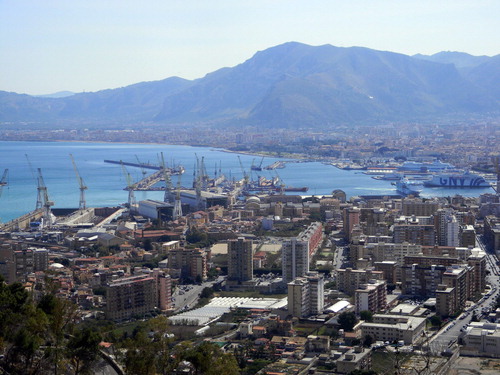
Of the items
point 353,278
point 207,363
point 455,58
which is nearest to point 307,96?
point 455,58

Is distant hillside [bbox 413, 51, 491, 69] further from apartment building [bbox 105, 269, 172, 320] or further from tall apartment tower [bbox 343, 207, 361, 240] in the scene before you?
apartment building [bbox 105, 269, 172, 320]

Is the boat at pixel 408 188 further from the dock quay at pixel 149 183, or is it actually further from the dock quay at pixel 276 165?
the dock quay at pixel 276 165

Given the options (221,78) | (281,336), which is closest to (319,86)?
(221,78)

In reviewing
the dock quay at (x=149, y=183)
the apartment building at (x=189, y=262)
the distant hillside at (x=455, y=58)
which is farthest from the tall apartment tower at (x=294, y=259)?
the distant hillside at (x=455, y=58)

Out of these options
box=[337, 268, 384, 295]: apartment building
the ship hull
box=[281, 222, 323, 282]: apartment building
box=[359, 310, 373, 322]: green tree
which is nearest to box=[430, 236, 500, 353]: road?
box=[359, 310, 373, 322]: green tree

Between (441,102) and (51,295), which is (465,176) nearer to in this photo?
(51,295)

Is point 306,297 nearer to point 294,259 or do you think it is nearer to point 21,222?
point 294,259
